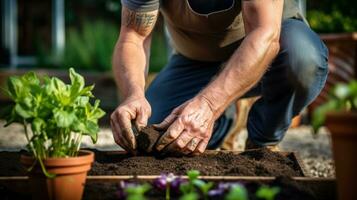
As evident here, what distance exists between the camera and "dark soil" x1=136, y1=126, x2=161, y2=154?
8.25 ft

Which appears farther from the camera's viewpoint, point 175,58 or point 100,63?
point 100,63

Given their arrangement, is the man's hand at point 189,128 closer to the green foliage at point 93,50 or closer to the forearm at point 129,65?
the forearm at point 129,65

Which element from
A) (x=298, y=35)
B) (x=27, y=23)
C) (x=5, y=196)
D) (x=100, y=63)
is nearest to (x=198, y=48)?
(x=298, y=35)

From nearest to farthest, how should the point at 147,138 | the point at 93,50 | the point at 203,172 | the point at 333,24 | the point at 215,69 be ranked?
1. the point at 203,172
2. the point at 147,138
3. the point at 215,69
4. the point at 333,24
5. the point at 93,50

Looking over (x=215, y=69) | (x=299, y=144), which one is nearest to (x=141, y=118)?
(x=215, y=69)

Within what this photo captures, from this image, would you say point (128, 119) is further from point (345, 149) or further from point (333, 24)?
point (333, 24)

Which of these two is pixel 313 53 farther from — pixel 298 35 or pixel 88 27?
pixel 88 27

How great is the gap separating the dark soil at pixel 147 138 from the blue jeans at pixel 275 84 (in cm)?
83

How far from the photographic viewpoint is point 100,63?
840 centimetres

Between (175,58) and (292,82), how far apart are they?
0.97m

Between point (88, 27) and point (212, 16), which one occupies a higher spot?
point (212, 16)

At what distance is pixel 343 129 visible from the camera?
150 centimetres

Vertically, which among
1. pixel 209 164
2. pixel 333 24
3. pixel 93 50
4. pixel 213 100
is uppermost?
pixel 213 100

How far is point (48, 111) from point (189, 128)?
2.56 ft
